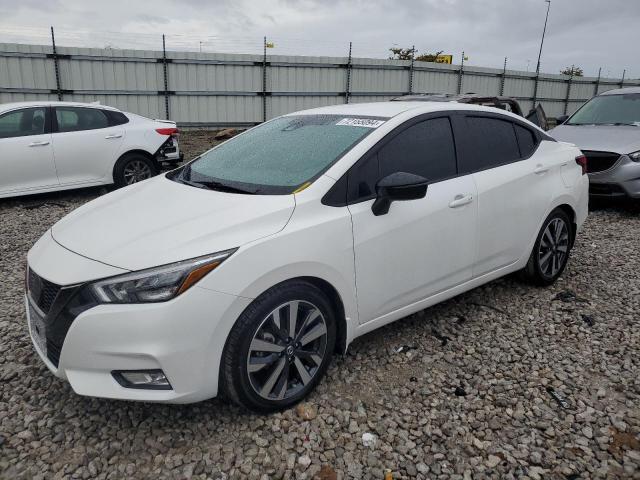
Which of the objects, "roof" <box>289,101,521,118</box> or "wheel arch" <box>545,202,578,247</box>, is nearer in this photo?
"roof" <box>289,101,521,118</box>

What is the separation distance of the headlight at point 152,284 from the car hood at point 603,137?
651cm

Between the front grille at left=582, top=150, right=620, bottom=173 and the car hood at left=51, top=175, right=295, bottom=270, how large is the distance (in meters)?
5.87

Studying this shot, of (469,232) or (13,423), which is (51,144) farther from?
(469,232)

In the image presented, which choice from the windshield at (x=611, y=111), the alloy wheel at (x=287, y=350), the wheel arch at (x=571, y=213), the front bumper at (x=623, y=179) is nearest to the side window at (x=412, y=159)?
the alloy wheel at (x=287, y=350)

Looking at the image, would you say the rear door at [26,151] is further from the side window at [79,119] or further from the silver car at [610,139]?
the silver car at [610,139]

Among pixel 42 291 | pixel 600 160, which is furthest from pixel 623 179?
pixel 42 291

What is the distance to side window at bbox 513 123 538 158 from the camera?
156 inches

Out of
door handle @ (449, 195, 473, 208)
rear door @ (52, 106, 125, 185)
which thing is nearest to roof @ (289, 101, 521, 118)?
door handle @ (449, 195, 473, 208)

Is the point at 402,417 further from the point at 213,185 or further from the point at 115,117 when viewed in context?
the point at 115,117

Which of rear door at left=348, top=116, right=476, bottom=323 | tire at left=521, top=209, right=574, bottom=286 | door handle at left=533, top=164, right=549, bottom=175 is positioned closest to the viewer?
rear door at left=348, top=116, right=476, bottom=323

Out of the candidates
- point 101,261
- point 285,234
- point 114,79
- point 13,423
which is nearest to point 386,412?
point 285,234

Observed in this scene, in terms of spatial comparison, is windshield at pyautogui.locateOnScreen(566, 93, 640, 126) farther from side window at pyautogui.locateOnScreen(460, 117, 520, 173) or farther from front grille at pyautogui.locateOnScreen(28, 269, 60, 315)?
front grille at pyautogui.locateOnScreen(28, 269, 60, 315)

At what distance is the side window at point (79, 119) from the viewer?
7418mm

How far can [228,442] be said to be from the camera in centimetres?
249
